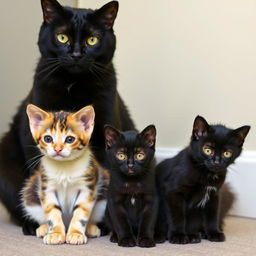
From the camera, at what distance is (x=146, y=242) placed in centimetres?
154

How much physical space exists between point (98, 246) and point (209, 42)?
4.06 ft

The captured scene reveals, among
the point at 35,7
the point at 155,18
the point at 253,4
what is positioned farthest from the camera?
the point at 35,7

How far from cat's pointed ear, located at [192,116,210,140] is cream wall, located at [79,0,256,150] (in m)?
0.63

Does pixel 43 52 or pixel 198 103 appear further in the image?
pixel 198 103

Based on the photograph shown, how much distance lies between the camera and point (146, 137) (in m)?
1.62

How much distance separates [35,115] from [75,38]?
331mm

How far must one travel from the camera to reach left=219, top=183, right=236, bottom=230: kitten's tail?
6.18 ft

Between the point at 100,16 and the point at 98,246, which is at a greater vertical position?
the point at 100,16

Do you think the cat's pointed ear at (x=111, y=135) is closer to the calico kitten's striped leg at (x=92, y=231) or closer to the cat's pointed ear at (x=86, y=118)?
the cat's pointed ear at (x=86, y=118)

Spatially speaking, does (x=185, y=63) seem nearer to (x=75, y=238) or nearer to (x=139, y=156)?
(x=139, y=156)

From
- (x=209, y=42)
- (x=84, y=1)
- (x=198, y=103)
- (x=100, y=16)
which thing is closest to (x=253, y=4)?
(x=209, y=42)

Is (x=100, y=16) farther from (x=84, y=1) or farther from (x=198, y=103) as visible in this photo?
(x=84, y=1)

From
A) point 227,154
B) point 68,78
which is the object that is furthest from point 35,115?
point 227,154

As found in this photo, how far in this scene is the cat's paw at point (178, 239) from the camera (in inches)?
62.6
